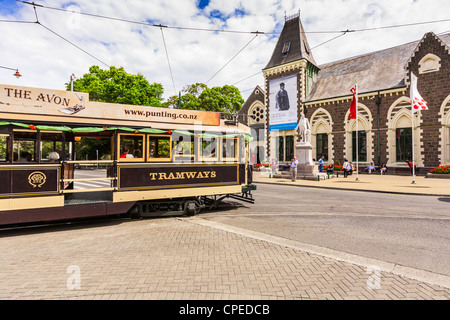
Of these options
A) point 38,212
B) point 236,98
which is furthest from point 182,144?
point 236,98

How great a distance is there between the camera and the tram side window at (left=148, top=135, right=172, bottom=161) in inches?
296

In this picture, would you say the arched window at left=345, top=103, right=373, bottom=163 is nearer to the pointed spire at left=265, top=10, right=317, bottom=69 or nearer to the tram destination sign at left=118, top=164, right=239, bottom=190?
the pointed spire at left=265, top=10, right=317, bottom=69

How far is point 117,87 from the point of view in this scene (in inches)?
1182

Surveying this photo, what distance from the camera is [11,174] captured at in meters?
5.86

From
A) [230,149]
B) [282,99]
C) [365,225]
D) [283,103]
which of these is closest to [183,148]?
[230,149]

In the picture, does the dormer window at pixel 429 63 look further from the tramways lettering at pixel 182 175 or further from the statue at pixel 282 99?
the tramways lettering at pixel 182 175

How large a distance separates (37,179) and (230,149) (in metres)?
5.64

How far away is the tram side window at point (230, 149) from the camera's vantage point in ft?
28.7

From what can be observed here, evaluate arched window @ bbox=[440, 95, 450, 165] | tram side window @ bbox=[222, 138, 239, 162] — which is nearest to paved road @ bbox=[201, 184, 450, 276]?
tram side window @ bbox=[222, 138, 239, 162]

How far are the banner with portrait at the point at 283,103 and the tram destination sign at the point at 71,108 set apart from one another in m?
26.3

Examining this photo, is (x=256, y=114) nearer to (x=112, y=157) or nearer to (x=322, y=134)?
Answer: (x=322, y=134)

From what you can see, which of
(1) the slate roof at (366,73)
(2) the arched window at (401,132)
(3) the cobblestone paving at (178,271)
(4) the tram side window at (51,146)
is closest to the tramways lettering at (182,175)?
(3) the cobblestone paving at (178,271)
